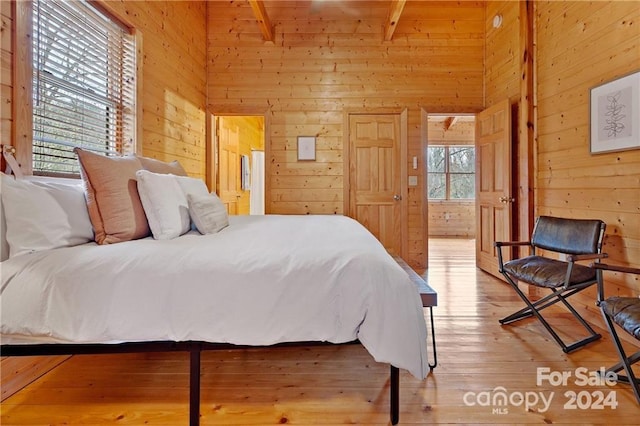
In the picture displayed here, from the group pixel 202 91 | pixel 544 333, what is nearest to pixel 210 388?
pixel 544 333

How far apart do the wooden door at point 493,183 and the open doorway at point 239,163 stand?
3.32 metres

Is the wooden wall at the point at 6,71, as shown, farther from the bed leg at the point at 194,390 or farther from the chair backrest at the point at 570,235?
the chair backrest at the point at 570,235

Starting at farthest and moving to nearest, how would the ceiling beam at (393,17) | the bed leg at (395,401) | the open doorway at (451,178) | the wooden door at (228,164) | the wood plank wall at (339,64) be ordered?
the open doorway at (451,178)
the wooden door at (228,164)
the wood plank wall at (339,64)
the ceiling beam at (393,17)
the bed leg at (395,401)

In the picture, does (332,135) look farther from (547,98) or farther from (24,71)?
(24,71)

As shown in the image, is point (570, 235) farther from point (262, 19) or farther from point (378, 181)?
point (262, 19)

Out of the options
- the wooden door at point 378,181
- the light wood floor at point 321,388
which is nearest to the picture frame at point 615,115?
the light wood floor at point 321,388

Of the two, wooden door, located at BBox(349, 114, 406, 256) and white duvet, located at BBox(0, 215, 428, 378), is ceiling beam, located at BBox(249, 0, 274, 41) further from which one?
white duvet, located at BBox(0, 215, 428, 378)

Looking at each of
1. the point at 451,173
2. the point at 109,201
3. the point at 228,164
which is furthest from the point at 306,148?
the point at 451,173

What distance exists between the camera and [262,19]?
144 inches

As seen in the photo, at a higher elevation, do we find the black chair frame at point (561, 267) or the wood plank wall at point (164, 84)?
the wood plank wall at point (164, 84)

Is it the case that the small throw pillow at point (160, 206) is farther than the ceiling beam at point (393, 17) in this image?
No

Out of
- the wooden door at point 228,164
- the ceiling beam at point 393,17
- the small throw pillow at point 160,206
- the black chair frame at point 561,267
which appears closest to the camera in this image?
the small throw pillow at point 160,206

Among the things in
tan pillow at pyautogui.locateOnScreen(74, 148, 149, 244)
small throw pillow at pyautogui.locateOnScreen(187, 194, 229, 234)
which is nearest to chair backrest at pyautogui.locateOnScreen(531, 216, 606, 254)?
small throw pillow at pyautogui.locateOnScreen(187, 194, 229, 234)

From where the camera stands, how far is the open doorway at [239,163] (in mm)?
4458
